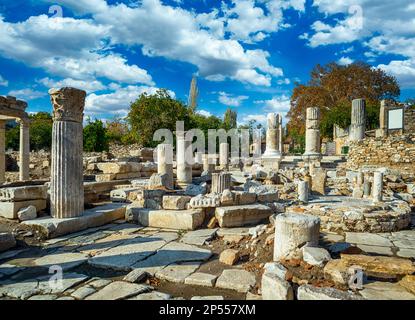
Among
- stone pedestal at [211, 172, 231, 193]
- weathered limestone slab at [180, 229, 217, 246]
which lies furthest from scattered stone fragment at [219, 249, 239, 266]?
stone pedestal at [211, 172, 231, 193]

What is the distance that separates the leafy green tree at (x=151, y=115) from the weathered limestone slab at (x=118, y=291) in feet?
80.0

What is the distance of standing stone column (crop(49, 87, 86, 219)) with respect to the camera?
5.68 meters

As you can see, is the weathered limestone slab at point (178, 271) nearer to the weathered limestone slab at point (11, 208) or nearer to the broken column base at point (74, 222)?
the broken column base at point (74, 222)

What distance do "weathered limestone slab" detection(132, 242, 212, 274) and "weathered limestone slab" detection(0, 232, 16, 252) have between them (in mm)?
2351

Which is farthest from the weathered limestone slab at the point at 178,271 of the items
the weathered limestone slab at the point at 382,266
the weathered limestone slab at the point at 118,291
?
the weathered limestone slab at the point at 382,266

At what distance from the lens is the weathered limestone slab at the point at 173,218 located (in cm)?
609

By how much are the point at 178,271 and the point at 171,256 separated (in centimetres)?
60

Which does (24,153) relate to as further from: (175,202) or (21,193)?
(175,202)

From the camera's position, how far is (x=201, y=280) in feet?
11.4

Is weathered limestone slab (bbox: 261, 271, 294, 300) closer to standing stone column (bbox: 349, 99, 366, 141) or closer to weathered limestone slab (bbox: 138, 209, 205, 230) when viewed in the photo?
weathered limestone slab (bbox: 138, 209, 205, 230)
